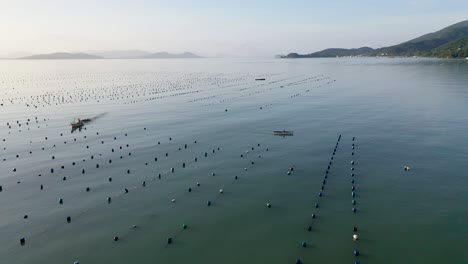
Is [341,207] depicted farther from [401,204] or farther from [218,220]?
[218,220]

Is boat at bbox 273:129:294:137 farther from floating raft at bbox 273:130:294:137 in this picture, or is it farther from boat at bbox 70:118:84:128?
boat at bbox 70:118:84:128

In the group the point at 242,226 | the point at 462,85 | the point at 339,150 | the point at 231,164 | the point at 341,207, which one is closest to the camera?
the point at 242,226

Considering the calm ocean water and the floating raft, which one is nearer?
the calm ocean water

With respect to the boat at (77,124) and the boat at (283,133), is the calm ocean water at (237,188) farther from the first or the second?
the boat at (77,124)

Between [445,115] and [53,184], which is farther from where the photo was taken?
[445,115]

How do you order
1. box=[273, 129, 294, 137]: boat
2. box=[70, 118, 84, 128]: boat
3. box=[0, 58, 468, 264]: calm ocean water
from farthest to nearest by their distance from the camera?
box=[70, 118, 84, 128]: boat < box=[273, 129, 294, 137]: boat < box=[0, 58, 468, 264]: calm ocean water

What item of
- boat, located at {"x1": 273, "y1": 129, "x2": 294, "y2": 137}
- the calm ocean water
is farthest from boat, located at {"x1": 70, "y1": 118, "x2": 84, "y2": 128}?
boat, located at {"x1": 273, "y1": 129, "x2": 294, "y2": 137}

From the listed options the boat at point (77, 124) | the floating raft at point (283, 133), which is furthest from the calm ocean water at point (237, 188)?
the boat at point (77, 124)

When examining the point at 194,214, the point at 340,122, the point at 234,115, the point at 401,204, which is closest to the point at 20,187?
the point at 194,214

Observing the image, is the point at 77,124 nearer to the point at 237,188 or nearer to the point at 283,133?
the point at 283,133
